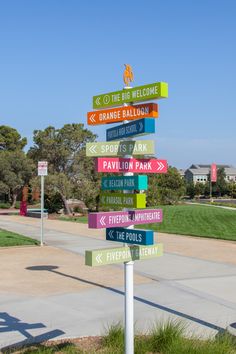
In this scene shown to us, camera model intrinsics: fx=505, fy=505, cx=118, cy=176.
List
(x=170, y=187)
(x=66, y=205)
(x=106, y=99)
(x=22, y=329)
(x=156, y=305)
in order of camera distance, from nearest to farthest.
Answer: (x=106, y=99)
(x=22, y=329)
(x=156, y=305)
(x=66, y=205)
(x=170, y=187)

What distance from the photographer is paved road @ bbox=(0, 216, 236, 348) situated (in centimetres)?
679

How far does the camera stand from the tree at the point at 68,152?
38.5 m

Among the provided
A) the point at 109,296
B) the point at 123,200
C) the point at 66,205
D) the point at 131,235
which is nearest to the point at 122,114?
the point at 123,200

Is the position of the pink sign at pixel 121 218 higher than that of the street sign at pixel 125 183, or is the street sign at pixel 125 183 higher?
the street sign at pixel 125 183

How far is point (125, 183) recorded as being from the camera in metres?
5.04

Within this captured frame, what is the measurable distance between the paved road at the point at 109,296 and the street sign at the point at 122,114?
8.94 feet

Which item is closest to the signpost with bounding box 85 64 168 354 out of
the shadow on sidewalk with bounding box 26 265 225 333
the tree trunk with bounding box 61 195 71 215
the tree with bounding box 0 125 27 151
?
the shadow on sidewalk with bounding box 26 265 225 333

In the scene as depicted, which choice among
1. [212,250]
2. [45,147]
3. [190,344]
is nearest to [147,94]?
[190,344]

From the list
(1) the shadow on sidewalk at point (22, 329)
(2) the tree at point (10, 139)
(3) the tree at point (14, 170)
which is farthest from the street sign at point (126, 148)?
(2) the tree at point (10, 139)

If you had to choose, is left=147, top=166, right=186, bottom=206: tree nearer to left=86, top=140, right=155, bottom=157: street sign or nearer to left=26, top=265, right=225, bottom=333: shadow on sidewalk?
left=26, top=265, right=225, bottom=333: shadow on sidewalk

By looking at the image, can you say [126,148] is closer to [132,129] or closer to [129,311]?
[132,129]

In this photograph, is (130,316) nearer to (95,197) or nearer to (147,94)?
(147,94)

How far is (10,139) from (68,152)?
109ft

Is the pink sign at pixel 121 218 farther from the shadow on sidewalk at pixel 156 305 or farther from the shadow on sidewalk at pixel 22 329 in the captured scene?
the shadow on sidewalk at pixel 156 305
